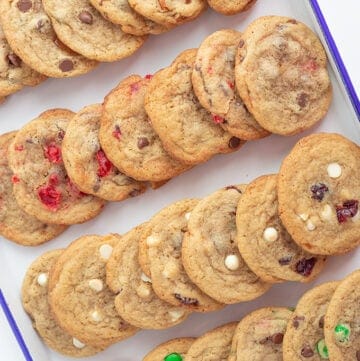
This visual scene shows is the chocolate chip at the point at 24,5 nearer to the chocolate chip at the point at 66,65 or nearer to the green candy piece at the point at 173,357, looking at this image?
the chocolate chip at the point at 66,65

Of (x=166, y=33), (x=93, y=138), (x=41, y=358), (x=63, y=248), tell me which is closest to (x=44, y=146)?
(x=93, y=138)

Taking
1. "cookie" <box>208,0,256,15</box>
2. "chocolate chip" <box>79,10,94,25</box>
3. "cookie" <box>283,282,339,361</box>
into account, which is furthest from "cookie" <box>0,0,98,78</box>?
"cookie" <box>283,282,339,361</box>

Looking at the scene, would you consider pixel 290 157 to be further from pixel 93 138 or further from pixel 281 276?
pixel 93 138

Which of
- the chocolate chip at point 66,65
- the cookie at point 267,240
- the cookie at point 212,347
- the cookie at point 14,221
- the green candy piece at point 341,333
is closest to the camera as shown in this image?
the green candy piece at point 341,333

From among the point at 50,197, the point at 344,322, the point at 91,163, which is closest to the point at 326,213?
the point at 344,322

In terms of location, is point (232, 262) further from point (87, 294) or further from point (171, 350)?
point (87, 294)

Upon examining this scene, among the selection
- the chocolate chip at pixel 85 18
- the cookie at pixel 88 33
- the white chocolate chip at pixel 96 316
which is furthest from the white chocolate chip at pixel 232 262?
the chocolate chip at pixel 85 18

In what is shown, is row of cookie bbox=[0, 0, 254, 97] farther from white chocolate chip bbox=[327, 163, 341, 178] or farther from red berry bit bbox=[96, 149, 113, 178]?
white chocolate chip bbox=[327, 163, 341, 178]

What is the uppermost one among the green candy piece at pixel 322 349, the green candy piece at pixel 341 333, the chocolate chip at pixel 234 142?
the chocolate chip at pixel 234 142
